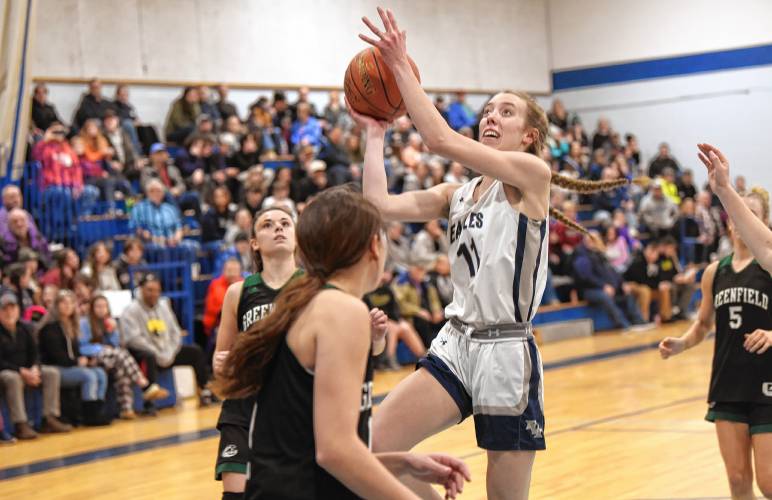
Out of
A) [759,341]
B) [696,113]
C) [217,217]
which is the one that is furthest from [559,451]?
[696,113]

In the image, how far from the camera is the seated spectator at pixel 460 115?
20.9 m

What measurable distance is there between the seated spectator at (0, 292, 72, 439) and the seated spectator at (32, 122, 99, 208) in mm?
3342

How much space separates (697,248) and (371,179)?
56.1 ft

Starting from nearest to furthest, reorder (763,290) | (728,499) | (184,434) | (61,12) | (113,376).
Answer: (763,290) → (728,499) → (184,434) → (113,376) → (61,12)

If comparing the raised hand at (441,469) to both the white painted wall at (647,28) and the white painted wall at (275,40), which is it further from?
the white painted wall at (647,28)

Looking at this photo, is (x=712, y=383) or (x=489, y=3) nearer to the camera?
(x=712, y=383)

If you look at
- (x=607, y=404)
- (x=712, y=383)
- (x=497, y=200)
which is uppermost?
(x=497, y=200)

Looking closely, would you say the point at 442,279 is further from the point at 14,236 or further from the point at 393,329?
the point at 14,236

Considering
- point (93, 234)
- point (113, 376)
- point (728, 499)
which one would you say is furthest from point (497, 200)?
point (93, 234)

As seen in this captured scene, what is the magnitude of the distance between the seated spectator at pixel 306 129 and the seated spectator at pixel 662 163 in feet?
26.3

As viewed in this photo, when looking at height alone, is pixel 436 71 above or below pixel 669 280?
above

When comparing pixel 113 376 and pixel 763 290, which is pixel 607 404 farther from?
pixel 763 290

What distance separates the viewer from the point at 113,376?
422 inches

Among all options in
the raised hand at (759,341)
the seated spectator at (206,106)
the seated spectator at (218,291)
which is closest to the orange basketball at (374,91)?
the raised hand at (759,341)
